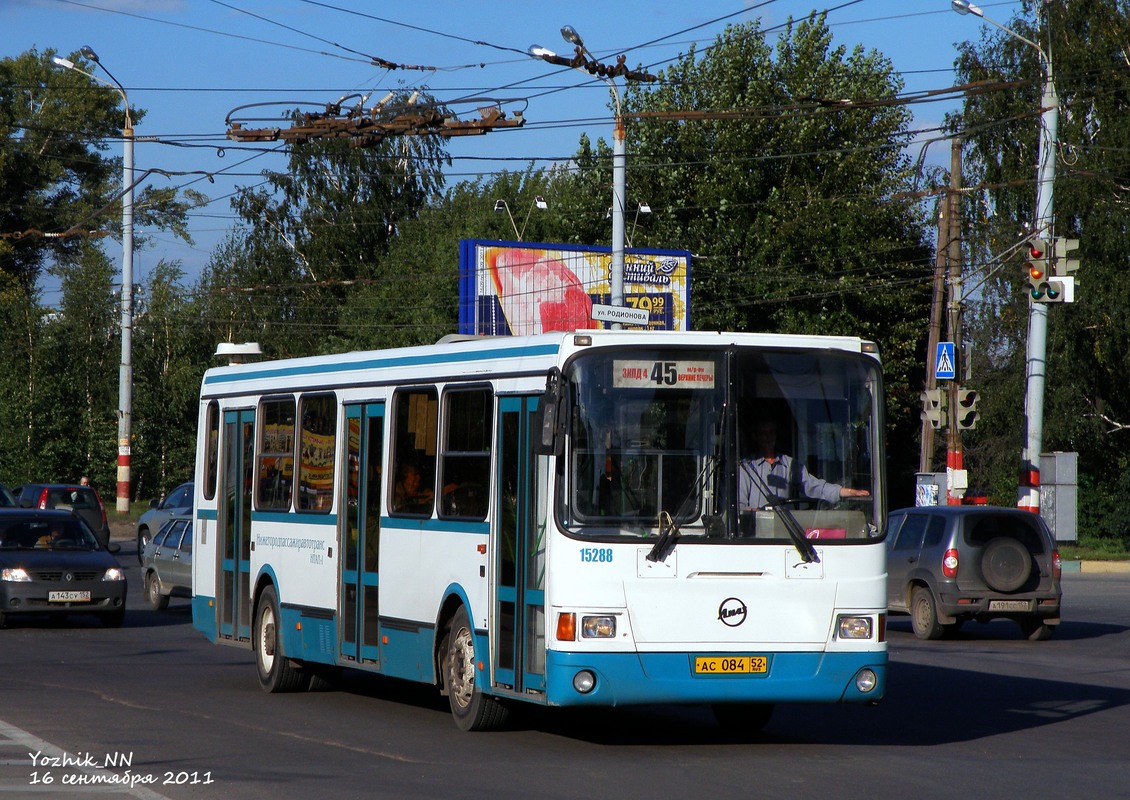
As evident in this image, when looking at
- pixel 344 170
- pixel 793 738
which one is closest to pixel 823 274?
pixel 344 170

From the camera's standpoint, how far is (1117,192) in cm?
4669

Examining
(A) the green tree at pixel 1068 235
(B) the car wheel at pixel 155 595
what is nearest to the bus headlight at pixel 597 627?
(B) the car wheel at pixel 155 595

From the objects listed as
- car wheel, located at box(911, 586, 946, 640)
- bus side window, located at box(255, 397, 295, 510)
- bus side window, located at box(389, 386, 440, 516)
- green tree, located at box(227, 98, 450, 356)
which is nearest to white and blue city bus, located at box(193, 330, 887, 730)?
bus side window, located at box(389, 386, 440, 516)

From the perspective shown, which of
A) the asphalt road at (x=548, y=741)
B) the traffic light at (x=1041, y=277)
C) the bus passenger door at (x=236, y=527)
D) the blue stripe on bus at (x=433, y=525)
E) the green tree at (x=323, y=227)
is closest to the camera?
the asphalt road at (x=548, y=741)

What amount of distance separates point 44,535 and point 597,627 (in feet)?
47.2

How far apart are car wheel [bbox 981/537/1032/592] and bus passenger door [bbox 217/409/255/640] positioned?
365 inches

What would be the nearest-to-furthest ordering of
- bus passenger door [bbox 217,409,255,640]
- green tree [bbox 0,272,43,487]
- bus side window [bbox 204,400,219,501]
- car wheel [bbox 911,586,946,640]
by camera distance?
bus passenger door [bbox 217,409,255,640], bus side window [bbox 204,400,219,501], car wheel [bbox 911,586,946,640], green tree [bbox 0,272,43,487]

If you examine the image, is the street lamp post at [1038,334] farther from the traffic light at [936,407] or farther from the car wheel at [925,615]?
the car wheel at [925,615]

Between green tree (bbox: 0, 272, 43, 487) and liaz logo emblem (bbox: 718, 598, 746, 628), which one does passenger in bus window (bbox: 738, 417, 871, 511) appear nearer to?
liaz logo emblem (bbox: 718, 598, 746, 628)

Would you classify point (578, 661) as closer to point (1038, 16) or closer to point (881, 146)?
point (881, 146)

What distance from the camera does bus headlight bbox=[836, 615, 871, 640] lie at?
1080 centimetres

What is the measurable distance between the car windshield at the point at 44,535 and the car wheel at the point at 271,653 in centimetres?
855

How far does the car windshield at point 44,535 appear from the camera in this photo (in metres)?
22.6

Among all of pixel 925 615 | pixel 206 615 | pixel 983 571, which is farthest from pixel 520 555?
pixel 925 615
